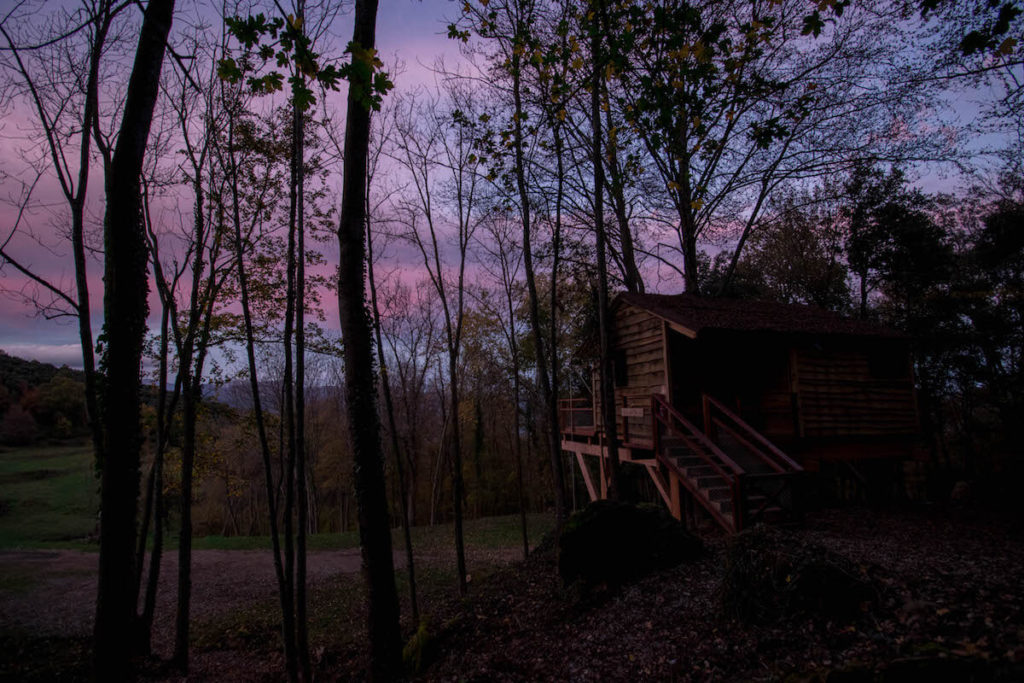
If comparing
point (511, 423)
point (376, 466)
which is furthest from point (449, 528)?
point (376, 466)

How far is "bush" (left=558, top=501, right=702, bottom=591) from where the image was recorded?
6.55 metres

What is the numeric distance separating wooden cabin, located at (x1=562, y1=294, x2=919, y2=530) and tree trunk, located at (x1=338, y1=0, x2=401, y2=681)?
6339 mm

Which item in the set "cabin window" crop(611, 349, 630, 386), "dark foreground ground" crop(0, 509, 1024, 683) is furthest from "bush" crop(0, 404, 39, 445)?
"cabin window" crop(611, 349, 630, 386)

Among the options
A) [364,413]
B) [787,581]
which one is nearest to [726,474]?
[787,581]

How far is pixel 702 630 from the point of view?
4727mm

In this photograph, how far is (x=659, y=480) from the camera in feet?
36.0

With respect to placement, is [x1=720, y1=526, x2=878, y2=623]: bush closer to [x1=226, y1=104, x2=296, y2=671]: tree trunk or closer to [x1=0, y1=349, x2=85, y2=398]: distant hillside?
[x1=226, y1=104, x2=296, y2=671]: tree trunk

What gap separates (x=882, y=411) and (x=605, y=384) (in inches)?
352

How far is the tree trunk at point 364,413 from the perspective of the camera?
17.9ft

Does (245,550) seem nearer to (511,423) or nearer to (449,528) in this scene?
(449,528)

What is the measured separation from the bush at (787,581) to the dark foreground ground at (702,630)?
10 centimetres

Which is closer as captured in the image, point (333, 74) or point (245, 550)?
point (333, 74)

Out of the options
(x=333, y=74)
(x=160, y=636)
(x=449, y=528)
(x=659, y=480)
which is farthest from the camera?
(x=449, y=528)

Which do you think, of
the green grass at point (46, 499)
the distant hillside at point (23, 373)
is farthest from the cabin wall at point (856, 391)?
the distant hillside at point (23, 373)
